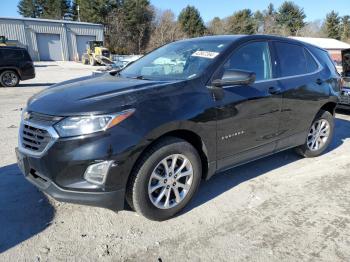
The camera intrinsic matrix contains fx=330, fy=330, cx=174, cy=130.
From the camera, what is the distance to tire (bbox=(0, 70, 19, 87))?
1388 centimetres

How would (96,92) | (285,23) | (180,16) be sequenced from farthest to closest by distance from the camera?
(285,23) < (180,16) < (96,92)

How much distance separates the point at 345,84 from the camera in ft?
26.8

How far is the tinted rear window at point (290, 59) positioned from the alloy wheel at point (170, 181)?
1901mm

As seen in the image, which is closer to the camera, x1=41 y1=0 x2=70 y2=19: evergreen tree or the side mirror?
the side mirror

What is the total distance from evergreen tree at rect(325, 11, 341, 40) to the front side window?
85.1m

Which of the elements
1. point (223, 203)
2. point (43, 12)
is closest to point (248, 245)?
point (223, 203)

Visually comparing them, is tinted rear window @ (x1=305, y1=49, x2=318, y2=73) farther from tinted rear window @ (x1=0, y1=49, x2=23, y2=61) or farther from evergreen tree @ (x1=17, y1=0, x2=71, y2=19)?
evergreen tree @ (x1=17, y1=0, x2=71, y2=19)

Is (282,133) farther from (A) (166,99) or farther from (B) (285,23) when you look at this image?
(B) (285,23)

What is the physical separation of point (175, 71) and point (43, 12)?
80.5 metres

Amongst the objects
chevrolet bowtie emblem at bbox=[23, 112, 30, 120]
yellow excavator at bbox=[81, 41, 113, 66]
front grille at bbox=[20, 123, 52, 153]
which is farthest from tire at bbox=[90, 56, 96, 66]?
front grille at bbox=[20, 123, 52, 153]

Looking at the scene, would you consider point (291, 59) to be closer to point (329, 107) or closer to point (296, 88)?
point (296, 88)

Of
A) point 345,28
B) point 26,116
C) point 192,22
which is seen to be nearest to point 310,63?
point 26,116

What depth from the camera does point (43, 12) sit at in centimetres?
7406

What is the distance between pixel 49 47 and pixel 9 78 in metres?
32.4
